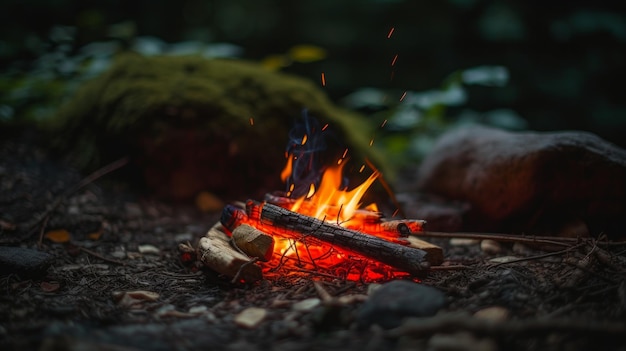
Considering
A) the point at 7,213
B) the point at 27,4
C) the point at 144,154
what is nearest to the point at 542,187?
the point at 144,154

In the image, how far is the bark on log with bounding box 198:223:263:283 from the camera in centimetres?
200

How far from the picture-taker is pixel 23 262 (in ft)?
6.86

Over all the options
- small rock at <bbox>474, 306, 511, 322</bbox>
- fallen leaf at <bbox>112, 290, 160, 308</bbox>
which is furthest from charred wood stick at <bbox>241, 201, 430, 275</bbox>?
fallen leaf at <bbox>112, 290, 160, 308</bbox>

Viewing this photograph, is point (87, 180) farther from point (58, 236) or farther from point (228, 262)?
point (228, 262)

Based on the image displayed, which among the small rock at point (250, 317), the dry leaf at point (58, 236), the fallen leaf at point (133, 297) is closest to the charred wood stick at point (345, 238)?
the small rock at point (250, 317)

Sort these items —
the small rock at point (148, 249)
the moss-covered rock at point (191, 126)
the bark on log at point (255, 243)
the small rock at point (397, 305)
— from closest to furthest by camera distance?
the small rock at point (397, 305), the bark on log at point (255, 243), the small rock at point (148, 249), the moss-covered rock at point (191, 126)

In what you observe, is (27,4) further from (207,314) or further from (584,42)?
(584,42)

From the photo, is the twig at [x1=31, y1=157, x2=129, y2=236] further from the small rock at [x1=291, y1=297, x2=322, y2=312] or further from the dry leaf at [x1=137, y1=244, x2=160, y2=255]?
the small rock at [x1=291, y1=297, x2=322, y2=312]

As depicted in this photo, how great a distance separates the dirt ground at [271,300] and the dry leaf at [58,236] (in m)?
0.01

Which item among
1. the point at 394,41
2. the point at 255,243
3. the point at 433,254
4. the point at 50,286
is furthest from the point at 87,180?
the point at 394,41

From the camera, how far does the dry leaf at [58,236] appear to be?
2723 mm

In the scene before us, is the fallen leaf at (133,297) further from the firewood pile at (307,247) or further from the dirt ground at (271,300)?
the firewood pile at (307,247)

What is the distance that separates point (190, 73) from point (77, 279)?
2.41 metres

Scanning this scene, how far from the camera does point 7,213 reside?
2.92 metres
